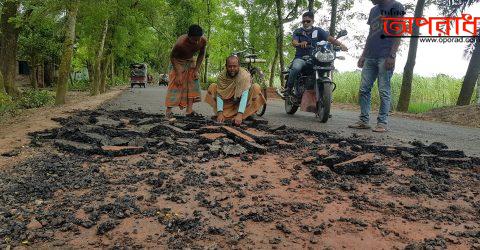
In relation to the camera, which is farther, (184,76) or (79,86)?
(79,86)

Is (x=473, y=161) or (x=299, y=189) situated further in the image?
(x=473, y=161)

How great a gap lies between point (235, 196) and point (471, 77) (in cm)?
1229

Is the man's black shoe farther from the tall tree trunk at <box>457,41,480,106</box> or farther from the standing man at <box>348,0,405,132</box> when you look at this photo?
the tall tree trunk at <box>457,41,480,106</box>

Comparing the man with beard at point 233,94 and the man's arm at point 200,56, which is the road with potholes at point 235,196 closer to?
the man with beard at point 233,94

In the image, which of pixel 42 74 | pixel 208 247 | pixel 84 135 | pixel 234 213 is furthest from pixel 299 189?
pixel 42 74

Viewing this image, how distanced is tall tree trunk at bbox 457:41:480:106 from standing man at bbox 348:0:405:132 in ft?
26.3

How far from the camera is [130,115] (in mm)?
7152

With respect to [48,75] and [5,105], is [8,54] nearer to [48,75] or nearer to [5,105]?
[5,105]

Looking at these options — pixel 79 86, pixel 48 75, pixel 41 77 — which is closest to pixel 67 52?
pixel 79 86

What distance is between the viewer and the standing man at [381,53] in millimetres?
5852

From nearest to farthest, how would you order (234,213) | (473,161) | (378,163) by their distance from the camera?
(234,213) → (378,163) → (473,161)

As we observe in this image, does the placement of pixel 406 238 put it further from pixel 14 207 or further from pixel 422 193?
pixel 14 207

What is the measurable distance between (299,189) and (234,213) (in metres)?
0.66

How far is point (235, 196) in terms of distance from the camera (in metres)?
2.70
